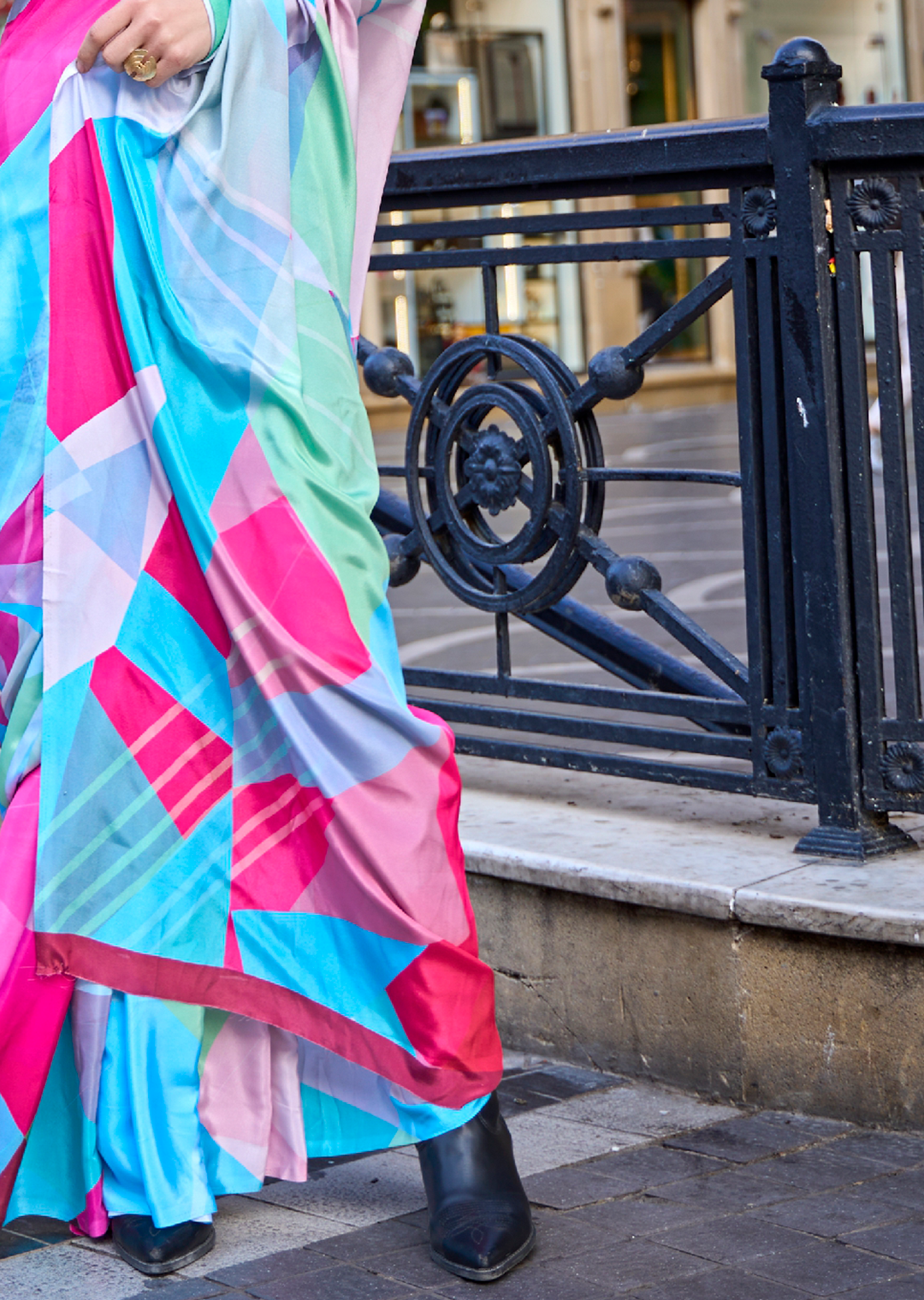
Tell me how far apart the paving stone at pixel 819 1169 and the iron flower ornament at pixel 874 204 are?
4.51 ft

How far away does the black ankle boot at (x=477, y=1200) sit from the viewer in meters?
2.29

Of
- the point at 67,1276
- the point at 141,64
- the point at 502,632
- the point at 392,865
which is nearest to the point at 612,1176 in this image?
the point at 392,865

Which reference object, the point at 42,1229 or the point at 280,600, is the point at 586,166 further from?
the point at 42,1229

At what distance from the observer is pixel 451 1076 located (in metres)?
2.33

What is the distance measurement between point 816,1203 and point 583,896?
0.72 m

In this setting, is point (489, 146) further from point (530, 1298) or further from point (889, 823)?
point (530, 1298)

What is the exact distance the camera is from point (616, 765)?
3.32 meters

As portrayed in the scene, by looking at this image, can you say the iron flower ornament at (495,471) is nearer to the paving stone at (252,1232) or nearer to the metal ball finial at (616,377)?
the metal ball finial at (616,377)

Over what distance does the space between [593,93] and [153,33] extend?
19668 millimetres

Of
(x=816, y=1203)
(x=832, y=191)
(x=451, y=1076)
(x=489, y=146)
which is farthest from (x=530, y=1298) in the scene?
(x=489, y=146)

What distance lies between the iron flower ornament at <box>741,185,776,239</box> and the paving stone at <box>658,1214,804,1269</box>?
4.91ft

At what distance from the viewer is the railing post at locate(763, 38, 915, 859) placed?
2.90m

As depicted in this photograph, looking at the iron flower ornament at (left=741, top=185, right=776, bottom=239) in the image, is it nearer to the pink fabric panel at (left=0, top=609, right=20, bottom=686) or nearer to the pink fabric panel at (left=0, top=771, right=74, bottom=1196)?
the pink fabric panel at (left=0, top=609, right=20, bottom=686)

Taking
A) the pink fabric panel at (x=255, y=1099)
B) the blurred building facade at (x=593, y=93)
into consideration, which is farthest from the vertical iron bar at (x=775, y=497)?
the blurred building facade at (x=593, y=93)
